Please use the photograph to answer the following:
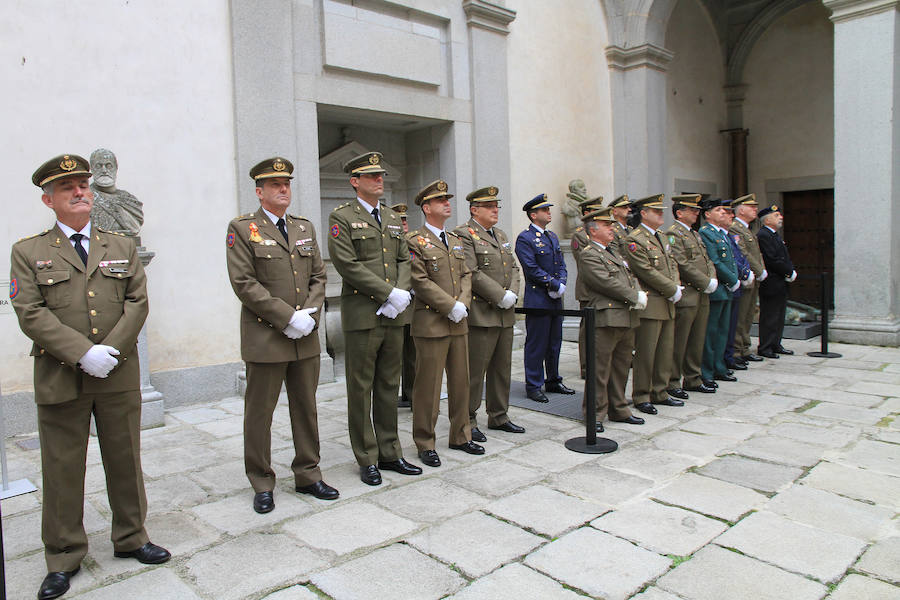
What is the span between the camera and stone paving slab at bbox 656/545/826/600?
8.36 ft

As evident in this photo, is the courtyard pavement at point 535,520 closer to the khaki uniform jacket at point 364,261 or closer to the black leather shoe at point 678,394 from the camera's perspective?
the black leather shoe at point 678,394

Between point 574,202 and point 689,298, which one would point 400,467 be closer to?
point 689,298

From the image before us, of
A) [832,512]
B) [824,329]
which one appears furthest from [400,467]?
[824,329]

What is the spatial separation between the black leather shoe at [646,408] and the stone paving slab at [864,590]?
8.69ft

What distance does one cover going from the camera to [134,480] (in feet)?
9.70

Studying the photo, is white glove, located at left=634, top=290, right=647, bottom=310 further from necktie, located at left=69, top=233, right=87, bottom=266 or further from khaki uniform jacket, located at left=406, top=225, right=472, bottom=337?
necktie, located at left=69, top=233, right=87, bottom=266

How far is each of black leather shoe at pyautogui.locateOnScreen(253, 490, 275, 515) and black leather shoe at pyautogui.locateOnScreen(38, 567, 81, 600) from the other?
0.92 m

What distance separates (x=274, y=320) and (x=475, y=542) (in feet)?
4.80

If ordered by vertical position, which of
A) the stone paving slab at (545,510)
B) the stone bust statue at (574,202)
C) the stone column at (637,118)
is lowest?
the stone paving slab at (545,510)

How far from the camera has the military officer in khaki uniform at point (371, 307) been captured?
3.82m

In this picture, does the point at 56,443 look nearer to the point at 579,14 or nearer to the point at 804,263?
the point at 579,14

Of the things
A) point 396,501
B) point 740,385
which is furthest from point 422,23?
point 396,501

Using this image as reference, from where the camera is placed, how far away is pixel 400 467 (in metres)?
4.00

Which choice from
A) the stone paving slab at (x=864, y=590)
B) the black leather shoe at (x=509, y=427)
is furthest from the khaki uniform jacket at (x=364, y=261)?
the stone paving slab at (x=864, y=590)
